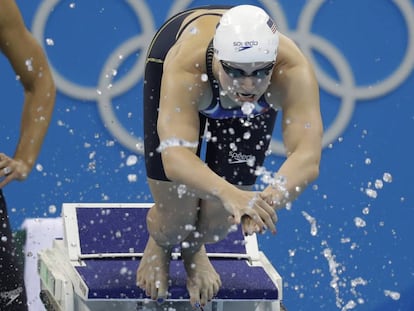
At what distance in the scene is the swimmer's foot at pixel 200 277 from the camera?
196 inches

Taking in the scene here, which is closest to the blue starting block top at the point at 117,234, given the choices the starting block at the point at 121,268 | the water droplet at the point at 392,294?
the starting block at the point at 121,268

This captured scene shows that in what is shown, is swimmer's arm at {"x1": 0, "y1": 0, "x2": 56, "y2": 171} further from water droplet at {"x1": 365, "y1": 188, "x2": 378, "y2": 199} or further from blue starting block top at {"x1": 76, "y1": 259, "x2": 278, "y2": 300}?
water droplet at {"x1": 365, "y1": 188, "x2": 378, "y2": 199}

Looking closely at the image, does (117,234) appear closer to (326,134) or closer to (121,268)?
(121,268)

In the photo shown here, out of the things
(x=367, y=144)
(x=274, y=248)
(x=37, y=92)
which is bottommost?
(x=274, y=248)

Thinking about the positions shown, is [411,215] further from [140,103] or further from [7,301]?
[7,301]

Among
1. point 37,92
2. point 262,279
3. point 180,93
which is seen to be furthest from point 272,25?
point 262,279

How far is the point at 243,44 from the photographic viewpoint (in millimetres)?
4332

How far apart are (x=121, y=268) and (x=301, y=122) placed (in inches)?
46.1

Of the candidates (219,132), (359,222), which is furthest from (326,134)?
(219,132)

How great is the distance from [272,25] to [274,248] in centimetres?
241

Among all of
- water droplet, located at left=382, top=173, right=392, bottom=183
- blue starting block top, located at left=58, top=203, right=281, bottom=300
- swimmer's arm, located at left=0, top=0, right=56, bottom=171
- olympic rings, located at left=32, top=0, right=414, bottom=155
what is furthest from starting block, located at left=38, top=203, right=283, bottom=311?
water droplet, located at left=382, top=173, right=392, bottom=183

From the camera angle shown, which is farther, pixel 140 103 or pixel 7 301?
pixel 140 103

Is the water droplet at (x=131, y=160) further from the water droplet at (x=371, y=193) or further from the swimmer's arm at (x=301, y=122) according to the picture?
→ the swimmer's arm at (x=301, y=122)

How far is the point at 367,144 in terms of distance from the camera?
6566 millimetres
